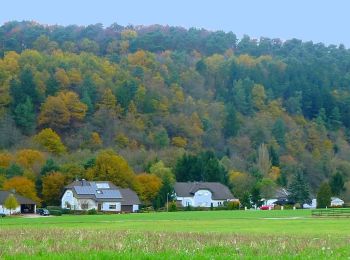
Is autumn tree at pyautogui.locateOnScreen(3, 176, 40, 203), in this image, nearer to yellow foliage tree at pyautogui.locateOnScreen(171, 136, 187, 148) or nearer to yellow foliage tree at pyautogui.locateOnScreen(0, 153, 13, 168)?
yellow foliage tree at pyautogui.locateOnScreen(0, 153, 13, 168)

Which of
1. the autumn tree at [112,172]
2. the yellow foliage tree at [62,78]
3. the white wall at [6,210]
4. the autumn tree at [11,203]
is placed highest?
the yellow foliage tree at [62,78]

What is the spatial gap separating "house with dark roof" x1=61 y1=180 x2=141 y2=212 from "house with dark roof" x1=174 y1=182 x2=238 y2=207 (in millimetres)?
13844

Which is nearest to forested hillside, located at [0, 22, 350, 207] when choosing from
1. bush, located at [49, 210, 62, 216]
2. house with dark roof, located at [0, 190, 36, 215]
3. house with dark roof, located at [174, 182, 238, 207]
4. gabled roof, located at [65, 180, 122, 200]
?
house with dark roof, located at [174, 182, 238, 207]

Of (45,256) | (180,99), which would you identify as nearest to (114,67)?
(180,99)

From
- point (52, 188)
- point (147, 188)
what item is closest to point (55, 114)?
point (52, 188)

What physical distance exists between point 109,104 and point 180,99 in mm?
21742

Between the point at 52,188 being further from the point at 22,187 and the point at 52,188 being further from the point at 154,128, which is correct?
the point at 154,128

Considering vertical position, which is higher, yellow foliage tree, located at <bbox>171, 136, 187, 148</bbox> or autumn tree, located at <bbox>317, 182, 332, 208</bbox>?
yellow foliage tree, located at <bbox>171, 136, 187, 148</bbox>

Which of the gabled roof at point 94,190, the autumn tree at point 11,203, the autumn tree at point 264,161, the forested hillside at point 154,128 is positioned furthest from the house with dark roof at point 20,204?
the autumn tree at point 264,161

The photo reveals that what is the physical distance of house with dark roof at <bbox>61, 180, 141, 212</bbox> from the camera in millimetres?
108625

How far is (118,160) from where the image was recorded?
376 ft

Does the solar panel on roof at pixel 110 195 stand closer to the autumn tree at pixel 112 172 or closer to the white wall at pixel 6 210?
the autumn tree at pixel 112 172

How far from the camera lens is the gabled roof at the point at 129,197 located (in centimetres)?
10887

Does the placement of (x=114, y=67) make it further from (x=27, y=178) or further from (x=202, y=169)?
(x=27, y=178)
